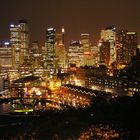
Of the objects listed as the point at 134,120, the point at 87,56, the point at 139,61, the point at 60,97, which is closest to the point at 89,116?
the point at 134,120

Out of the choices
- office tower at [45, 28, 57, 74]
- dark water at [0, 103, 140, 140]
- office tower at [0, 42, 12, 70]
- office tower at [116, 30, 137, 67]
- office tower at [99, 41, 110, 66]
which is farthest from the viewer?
office tower at [0, 42, 12, 70]

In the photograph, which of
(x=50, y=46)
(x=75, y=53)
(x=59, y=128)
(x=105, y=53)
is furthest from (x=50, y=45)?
(x=59, y=128)

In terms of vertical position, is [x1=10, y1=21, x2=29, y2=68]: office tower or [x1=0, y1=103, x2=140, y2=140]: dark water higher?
[x1=10, y1=21, x2=29, y2=68]: office tower

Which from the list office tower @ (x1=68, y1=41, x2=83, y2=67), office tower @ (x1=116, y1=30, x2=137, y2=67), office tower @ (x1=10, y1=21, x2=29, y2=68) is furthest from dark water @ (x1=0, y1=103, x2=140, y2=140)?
office tower @ (x1=10, y1=21, x2=29, y2=68)

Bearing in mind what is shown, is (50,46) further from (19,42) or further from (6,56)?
(6,56)

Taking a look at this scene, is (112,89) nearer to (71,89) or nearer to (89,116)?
(71,89)

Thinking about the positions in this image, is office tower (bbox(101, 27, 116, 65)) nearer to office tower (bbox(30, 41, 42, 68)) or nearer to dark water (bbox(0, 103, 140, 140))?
office tower (bbox(30, 41, 42, 68))
